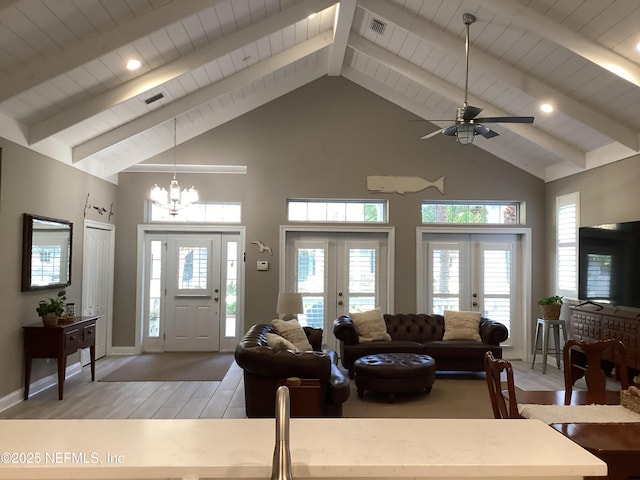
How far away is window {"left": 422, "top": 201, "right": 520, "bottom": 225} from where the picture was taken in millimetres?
7449

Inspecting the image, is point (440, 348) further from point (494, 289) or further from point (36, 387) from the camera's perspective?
point (36, 387)

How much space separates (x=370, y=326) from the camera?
20.2 ft

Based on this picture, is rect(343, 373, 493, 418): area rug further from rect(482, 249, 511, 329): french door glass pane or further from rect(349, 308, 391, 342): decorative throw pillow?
rect(482, 249, 511, 329): french door glass pane

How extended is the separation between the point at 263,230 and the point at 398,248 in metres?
2.12

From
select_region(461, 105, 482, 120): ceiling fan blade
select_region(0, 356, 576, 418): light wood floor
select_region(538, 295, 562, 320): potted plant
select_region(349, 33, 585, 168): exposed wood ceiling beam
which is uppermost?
select_region(349, 33, 585, 168): exposed wood ceiling beam

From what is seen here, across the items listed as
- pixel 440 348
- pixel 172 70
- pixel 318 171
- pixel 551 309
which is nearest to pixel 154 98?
pixel 172 70

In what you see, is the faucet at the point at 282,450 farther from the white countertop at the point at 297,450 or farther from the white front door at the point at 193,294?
the white front door at the point at 193,294

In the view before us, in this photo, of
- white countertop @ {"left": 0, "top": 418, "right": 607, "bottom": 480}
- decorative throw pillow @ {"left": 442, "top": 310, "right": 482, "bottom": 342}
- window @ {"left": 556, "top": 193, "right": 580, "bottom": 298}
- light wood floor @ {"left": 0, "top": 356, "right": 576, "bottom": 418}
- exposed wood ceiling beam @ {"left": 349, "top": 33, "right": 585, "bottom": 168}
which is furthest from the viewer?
window @ {"left": 556, "top": 193, "right": 580, "bottom": 298}

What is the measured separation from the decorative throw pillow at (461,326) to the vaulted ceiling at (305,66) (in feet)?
8.27

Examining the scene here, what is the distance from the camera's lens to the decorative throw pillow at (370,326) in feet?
20.0

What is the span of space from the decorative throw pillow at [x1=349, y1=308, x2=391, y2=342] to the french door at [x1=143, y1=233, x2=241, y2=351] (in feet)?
7.19

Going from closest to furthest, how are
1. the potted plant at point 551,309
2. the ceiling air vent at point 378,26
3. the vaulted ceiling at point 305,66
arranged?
1. the vaulted ceiling at point 305,66
2. the ceiling air vent at point 378,26
3. the potted plant at point 551,309

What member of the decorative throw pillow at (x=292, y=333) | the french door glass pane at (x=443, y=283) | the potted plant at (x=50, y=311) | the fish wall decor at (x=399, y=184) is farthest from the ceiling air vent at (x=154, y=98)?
the french door glass pane at (x=443, y=283)

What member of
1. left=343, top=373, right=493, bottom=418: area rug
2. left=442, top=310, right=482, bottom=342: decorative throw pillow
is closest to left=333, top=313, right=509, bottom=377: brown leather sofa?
left=442, top=310, right=482, bottom=342: decorative throw pillow
